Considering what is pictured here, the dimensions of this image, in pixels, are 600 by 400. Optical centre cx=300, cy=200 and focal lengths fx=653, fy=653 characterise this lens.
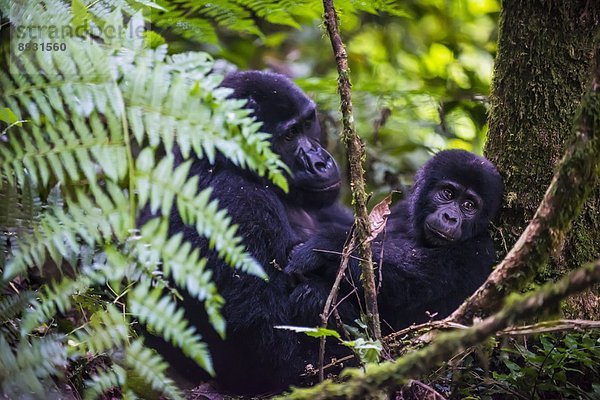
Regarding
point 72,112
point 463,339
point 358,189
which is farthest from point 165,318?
point 358,189

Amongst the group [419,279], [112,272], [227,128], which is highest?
[227,128]

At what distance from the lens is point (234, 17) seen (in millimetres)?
4523

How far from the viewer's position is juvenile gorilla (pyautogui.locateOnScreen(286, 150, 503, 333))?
3.34 m

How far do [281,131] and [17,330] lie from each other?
199cm

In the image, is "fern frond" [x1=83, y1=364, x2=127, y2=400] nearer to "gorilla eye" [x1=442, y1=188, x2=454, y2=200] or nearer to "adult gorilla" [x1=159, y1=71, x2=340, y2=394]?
"adult gorilla" [x1=159, y1=71, x2=340, y2=394]

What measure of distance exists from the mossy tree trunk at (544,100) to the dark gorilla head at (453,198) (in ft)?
0.48

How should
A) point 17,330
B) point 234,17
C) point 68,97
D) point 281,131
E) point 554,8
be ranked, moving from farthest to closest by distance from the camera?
point 234,17, point 281,131, point 554,8, point 17,330, point 68,97

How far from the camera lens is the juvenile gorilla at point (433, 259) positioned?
11.0ft

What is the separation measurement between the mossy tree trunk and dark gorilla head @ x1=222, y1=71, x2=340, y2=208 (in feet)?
3.59

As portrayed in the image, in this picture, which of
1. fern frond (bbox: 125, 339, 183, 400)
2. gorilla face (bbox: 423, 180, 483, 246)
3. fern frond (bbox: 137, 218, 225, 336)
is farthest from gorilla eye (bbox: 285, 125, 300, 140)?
fern frond (bbox: 125, 339, 183, 400)

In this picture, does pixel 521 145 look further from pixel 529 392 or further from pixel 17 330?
pixel 17 330

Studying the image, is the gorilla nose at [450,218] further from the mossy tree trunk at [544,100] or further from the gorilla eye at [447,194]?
the mossy tree trunk at [544,100]

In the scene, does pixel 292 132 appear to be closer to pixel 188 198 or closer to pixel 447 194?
pixel 447 194

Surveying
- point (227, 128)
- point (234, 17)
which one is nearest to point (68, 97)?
point (227, 128)
